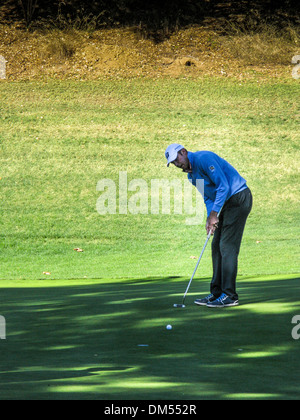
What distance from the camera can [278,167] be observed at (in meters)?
19.2

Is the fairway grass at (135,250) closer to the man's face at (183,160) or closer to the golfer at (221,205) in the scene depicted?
the golfer at (221,205)

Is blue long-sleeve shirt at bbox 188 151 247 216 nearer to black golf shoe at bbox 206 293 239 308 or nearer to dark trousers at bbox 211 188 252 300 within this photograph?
dark trousers at bbox 211 188 252 300

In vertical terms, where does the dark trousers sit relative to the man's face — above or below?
below

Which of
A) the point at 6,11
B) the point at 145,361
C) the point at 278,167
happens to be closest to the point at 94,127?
the point at 278,167

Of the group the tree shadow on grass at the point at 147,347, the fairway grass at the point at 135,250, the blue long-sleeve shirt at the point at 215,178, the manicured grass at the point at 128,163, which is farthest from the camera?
the manicured grass at the point at 128,163

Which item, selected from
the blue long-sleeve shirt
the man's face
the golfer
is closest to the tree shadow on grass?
the golfer

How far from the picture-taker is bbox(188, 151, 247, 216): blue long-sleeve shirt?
5.66 metres

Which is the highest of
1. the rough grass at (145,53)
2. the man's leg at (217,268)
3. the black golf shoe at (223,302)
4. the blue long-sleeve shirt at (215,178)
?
the rough grass at (145,53)

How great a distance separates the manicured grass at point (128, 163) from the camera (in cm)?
1368

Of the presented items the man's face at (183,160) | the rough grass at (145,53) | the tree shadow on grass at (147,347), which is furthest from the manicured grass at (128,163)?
the man's face at (183,160)

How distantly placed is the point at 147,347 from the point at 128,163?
14.9 meters

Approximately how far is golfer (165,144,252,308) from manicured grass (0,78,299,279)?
5.48 metres

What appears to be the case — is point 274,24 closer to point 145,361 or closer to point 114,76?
point 114,76

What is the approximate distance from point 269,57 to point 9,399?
2167 centimetres
